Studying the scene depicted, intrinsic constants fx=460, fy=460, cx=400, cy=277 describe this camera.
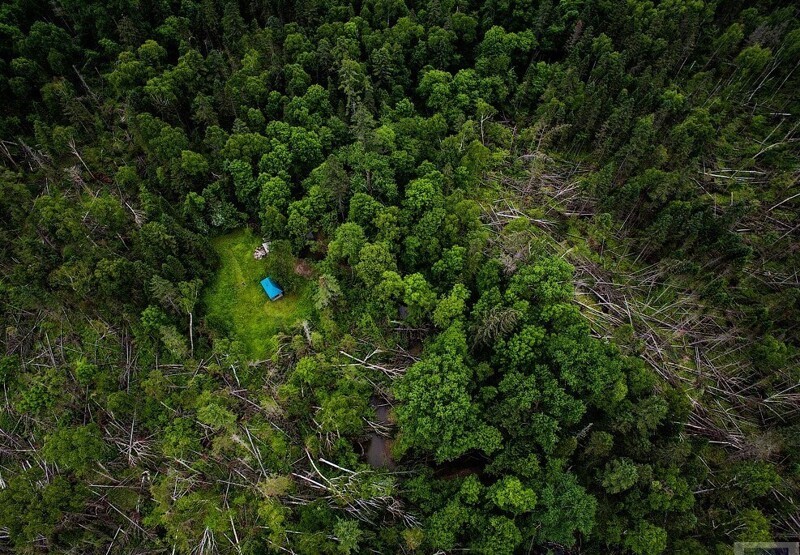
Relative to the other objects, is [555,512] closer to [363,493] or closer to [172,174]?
[363,493]

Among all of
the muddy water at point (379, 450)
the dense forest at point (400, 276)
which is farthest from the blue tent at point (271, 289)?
the muddy water at point (379, 450)

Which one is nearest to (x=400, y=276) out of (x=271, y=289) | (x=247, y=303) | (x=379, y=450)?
(x=271, y=289)

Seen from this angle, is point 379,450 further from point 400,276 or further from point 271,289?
point 271,289

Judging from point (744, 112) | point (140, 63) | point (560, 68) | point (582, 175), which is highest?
point (140, 63)

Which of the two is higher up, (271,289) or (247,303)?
(271,289)

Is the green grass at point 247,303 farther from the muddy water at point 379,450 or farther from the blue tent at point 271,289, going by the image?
the muddy water at point 379,450

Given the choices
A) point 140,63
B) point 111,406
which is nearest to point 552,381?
point 111,406

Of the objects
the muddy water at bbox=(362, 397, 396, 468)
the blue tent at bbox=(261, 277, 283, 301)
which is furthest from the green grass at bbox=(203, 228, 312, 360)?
the muddy water at bbox=(362, 397, 396, 468)
